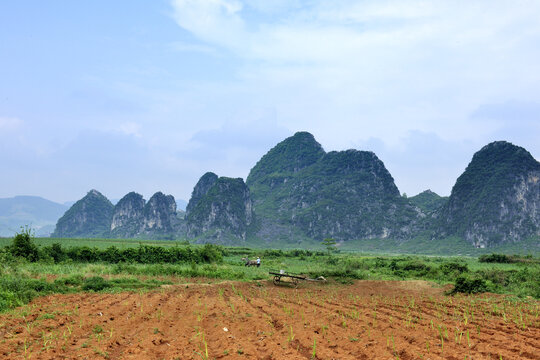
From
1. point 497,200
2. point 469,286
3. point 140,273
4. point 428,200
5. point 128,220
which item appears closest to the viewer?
point 469,286

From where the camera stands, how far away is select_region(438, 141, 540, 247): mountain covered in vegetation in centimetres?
11581

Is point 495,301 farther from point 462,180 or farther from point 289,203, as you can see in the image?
point 289,203

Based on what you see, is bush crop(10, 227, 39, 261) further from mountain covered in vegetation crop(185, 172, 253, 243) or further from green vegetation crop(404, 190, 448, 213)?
green vegetation crop(404, 190, 448, 213)

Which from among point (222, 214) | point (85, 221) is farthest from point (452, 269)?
point (85, 221)

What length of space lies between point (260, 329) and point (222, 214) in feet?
453

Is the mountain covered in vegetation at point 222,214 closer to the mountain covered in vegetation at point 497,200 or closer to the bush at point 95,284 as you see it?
the mountain covered in vegetation at point 497,200

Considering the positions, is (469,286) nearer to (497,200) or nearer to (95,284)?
(95,284)

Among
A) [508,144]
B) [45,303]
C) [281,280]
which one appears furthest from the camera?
[508,144]

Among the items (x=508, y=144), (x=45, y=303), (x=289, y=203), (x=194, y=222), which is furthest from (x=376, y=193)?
(x=45, y=303)

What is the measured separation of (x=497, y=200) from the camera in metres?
121

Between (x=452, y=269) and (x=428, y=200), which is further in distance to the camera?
(x=428, y=200)

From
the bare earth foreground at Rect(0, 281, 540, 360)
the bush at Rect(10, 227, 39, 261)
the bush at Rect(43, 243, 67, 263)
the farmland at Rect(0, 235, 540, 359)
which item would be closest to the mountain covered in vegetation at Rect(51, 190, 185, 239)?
the bush at Rect(43, 243, 67, 263)

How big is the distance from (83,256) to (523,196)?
125 metres

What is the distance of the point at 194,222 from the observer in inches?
5846
